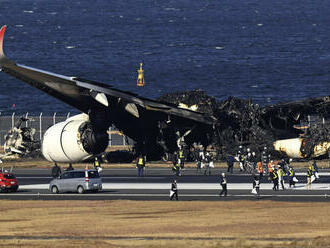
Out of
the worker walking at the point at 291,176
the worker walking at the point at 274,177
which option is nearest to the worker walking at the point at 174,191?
the worker walking at the point at 274,177

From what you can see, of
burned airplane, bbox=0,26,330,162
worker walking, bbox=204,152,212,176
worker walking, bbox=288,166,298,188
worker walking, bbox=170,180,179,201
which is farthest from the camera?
worker walking, bbox=204,152,212,176

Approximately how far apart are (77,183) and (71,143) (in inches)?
139

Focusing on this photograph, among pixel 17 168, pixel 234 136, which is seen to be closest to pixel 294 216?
pixel 234 136

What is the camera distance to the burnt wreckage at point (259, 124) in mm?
68000

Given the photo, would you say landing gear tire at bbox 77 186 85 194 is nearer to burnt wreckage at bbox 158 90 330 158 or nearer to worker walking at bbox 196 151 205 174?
burnt wreckage at bbox 158 90 330 158

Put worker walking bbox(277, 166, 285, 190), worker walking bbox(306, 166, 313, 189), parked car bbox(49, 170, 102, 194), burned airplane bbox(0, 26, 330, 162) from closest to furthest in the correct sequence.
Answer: worker walking bbox(306, 166, 313, 189) → worker walking bbox(277, 166, 285, 190) → parked car bbox(49, 170, 102, 194) → burned airplane bbox(0, 26, 330, 162)

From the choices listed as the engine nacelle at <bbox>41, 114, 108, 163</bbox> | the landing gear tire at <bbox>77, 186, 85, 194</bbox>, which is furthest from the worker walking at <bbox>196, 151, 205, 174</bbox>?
the landing gear tire at <bbox>77, 186, 85, 194</bbox>

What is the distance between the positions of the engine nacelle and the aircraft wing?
215 centimetres

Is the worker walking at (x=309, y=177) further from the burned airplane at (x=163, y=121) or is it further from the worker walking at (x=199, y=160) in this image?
the worker walking at (x=199, y=160)

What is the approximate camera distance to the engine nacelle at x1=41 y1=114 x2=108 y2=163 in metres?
57.4

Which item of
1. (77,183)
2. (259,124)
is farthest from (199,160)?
(77,183)

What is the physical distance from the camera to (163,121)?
66.1 m

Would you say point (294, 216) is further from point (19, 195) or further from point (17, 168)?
point (17, 168)

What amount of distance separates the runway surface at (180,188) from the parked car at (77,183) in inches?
19.5
